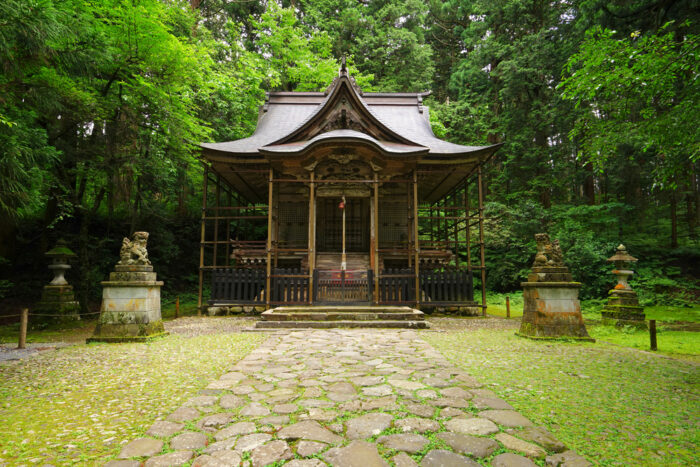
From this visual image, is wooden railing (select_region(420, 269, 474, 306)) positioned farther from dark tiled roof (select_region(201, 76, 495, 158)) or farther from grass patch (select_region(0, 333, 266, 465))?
grass patch (select_region(0, 333, 266, 465))

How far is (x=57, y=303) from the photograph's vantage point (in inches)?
403

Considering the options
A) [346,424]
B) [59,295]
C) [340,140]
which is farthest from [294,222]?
[346,424]

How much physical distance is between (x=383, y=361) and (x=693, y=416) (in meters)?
3.12

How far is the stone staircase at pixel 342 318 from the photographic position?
8.10m

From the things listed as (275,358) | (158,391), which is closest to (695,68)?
(275,358)

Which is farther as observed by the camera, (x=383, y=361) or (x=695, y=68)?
(x=383, y=361)

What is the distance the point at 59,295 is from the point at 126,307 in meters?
6.19

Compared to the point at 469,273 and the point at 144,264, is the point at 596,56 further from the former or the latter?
the point at 144,264

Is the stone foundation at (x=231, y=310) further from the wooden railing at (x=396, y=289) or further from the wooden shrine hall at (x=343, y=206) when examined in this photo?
the wooden railing at (x=396, y=289)

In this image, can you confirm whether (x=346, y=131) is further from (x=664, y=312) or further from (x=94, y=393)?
(x=664, y=312)

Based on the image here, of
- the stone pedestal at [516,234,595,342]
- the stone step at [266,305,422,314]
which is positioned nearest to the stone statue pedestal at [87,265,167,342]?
the stone step at [266,305,422,314]

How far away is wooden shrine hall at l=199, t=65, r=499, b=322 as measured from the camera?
9.90m

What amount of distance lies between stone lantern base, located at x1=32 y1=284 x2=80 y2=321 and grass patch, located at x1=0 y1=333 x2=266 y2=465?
5.67 m

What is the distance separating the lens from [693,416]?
2.87 meters
